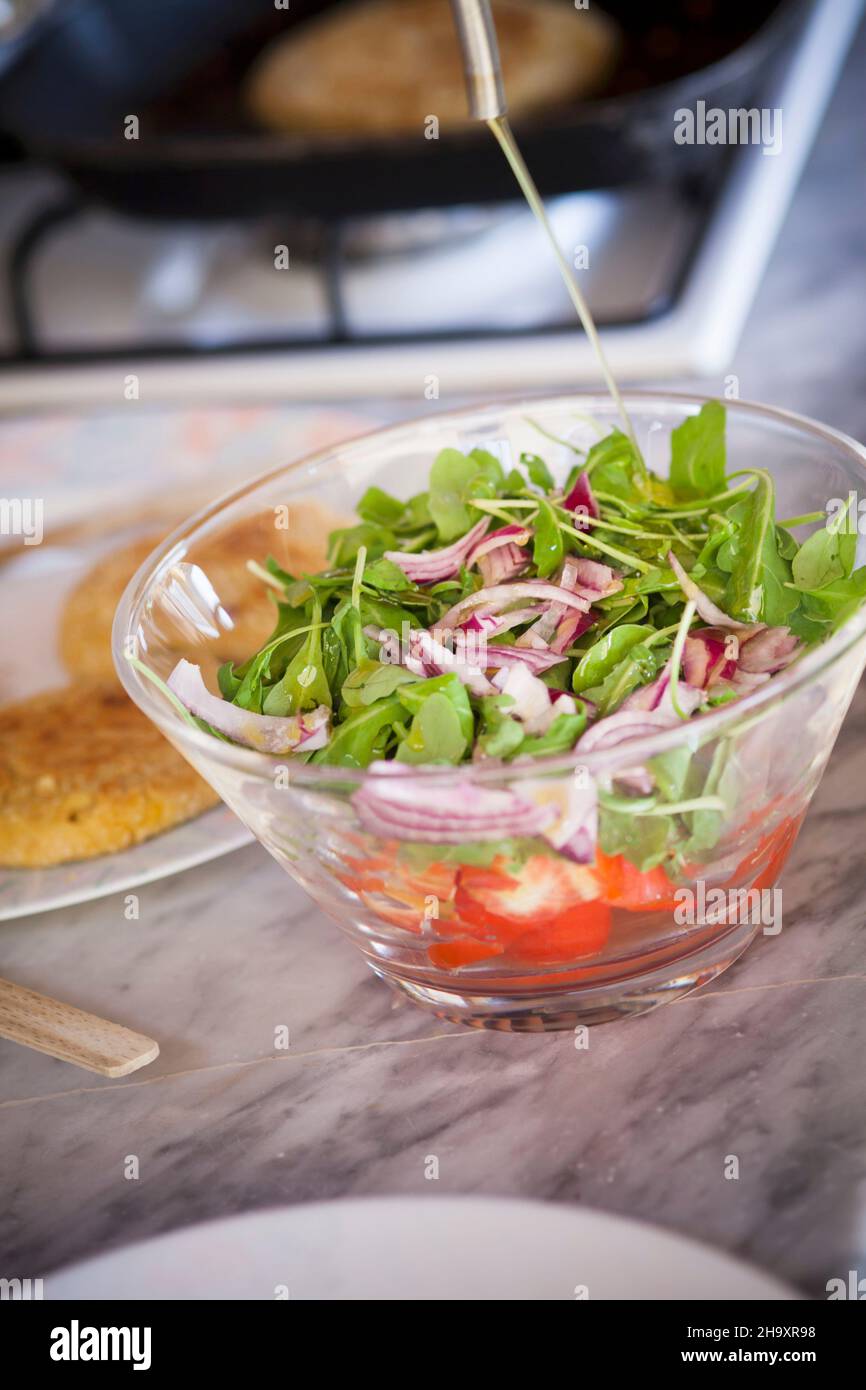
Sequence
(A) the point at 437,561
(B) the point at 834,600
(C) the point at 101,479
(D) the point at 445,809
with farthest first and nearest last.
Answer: (C) the point at 101,479 → (A) the point at 437,561 → (B) the point at 834,600 → (D) the point at 445,809

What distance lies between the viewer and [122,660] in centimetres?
67

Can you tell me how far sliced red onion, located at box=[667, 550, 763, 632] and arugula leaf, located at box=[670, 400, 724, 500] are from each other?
0.44 feet

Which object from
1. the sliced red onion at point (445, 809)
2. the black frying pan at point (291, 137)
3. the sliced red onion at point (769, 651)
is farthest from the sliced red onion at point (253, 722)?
the black frying pan at point (291, 137)

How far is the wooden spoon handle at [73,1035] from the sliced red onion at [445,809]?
0.79 ft

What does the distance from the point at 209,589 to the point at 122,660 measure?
0.56ft

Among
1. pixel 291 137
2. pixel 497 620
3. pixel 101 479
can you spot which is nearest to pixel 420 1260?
pixel 497 620

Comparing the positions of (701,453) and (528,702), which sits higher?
(701,453)

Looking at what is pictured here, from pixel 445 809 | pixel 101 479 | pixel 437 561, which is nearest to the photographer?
pixel 445 809

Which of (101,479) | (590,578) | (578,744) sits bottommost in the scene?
(578,744)

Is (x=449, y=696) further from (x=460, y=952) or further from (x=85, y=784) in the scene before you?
(x=85, y=784)

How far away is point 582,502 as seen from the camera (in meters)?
0.73

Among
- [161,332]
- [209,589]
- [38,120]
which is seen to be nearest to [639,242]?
[161,332]

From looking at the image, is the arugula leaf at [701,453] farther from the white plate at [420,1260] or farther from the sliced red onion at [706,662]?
the white plate at [420,1260]

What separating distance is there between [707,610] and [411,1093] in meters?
0.29
